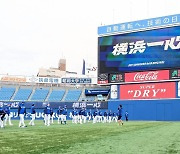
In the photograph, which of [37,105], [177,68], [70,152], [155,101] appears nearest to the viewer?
[70,152]

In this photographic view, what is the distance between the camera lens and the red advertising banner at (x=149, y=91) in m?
43.5

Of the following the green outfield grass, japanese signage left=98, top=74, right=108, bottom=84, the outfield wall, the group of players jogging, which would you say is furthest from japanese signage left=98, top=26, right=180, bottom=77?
the green outfield grass

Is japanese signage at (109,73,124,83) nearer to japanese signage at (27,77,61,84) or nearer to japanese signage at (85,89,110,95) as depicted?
japanese signage at (85,89,110,95)

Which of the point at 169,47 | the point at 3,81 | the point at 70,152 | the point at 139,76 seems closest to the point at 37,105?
the point at 3,81

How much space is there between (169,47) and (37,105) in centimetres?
2096

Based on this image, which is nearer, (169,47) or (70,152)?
(70,152)

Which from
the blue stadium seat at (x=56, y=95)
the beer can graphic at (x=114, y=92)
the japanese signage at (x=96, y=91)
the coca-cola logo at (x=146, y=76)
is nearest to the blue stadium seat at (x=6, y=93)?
the blue stadium seat at (x=56, y=95)

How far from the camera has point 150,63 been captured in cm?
4369

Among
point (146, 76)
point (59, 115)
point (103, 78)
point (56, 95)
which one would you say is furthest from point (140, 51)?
point (56, 95)

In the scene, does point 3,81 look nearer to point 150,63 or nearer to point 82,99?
point 82,99

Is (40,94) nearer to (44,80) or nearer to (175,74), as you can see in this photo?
(44,80)

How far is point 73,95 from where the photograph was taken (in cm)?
A: 5656

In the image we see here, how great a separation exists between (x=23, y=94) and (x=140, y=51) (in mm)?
20896

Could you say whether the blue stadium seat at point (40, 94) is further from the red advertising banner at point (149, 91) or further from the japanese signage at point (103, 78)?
the red advertising banner at point (149, 91)
